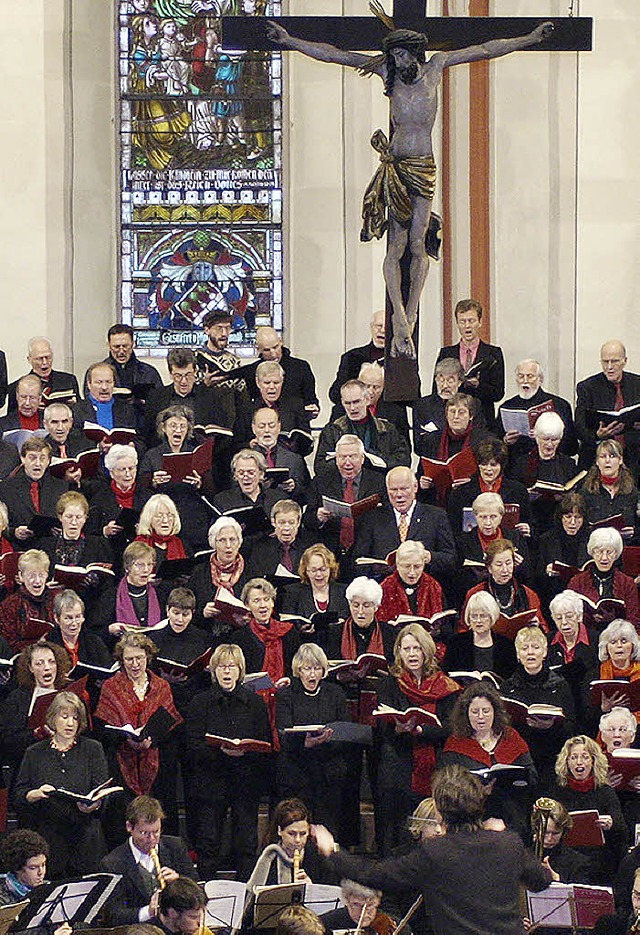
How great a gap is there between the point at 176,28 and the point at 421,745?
6462 mm

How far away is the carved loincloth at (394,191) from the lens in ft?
37.5

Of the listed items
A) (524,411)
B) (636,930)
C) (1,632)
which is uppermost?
(524,411)

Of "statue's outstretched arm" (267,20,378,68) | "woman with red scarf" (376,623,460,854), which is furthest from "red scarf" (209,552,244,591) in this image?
"statue's outstretched arm" (267,20,378,68)

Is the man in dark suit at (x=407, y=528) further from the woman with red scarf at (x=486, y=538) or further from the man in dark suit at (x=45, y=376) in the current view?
the man in dark suit at (x=45, y=376)

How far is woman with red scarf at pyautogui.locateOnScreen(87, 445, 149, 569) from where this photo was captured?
10.4 m

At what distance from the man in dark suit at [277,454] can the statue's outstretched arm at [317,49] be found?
70.7 inches

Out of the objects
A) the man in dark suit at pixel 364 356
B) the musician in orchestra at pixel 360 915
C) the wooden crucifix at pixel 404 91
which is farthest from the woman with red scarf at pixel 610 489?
the musician in orchestra at pixel 360 915

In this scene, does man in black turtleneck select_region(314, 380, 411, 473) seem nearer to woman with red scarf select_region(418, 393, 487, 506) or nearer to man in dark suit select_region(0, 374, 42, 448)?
woman with red scarf select_region(418, 393, 487, 506)

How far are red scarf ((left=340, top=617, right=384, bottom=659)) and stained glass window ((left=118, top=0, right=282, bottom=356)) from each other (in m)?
4.87

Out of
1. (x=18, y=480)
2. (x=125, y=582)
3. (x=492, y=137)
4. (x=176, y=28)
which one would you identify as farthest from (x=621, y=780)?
(x=176, y=28)

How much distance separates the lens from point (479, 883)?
6973mm

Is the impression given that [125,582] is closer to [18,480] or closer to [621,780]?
[18,480]

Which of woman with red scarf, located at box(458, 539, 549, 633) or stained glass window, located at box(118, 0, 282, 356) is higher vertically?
stained glass window, located at box(118, 0, 282, 356)

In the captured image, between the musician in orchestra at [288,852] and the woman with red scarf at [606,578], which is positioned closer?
the musician in orchestra at [288,852]
